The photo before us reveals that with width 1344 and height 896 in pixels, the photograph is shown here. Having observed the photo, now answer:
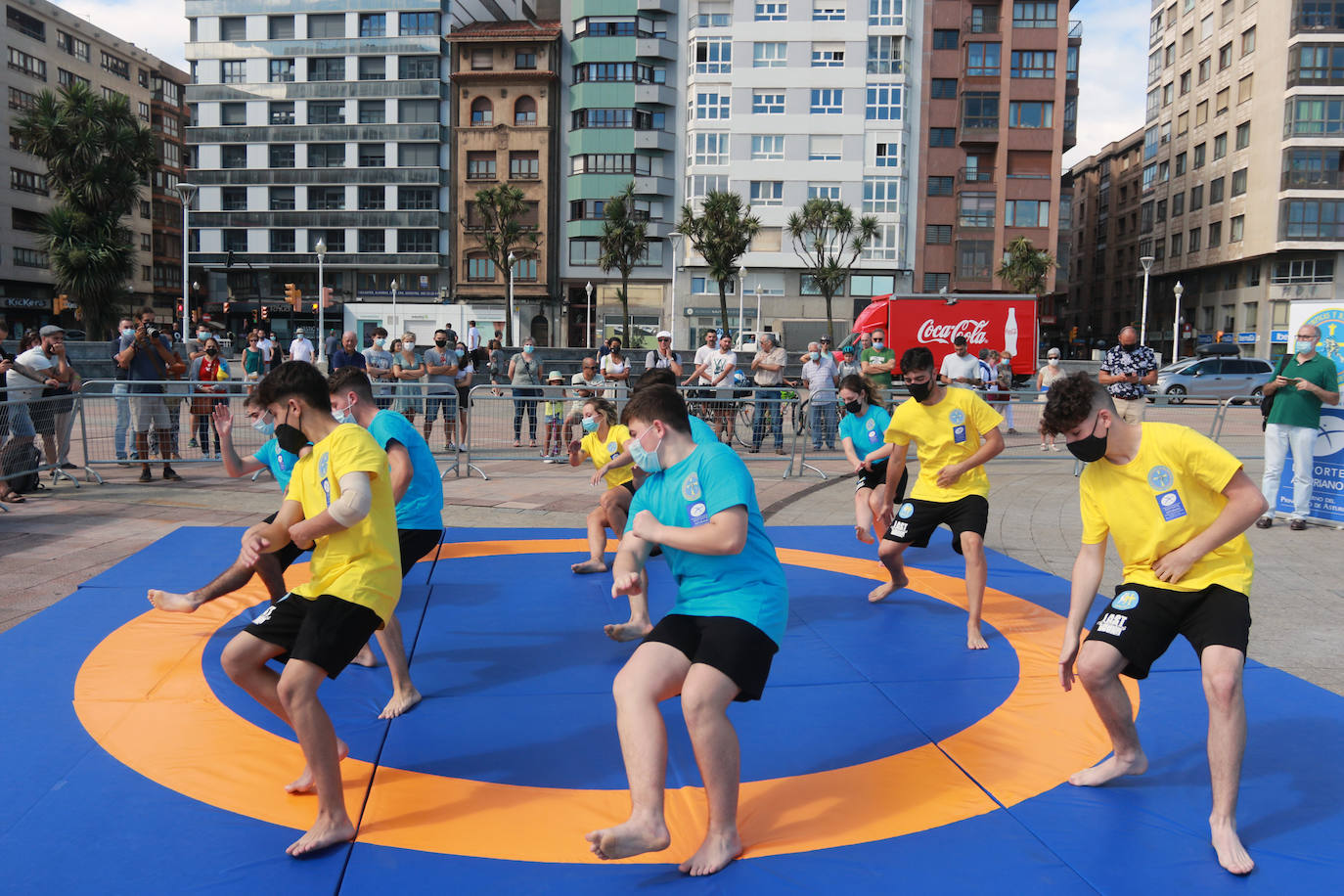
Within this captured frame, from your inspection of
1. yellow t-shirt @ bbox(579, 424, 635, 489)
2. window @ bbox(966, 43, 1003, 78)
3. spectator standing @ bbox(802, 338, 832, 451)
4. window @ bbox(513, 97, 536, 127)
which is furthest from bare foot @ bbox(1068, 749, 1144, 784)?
window @ bbox(513, 97, 536, 127)

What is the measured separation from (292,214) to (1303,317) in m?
59.6

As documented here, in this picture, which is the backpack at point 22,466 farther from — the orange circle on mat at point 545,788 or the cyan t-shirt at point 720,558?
the cyan t-shirt at point 720,558

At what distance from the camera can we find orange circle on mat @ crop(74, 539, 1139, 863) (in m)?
3.59

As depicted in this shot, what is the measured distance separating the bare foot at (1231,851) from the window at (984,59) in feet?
182

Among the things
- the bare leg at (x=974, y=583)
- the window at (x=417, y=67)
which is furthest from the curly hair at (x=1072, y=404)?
the window at (x=417, y=67)

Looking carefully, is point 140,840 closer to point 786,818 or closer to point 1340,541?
point 786,818

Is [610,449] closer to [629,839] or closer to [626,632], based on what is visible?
[626,632]

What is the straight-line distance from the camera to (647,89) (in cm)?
5525

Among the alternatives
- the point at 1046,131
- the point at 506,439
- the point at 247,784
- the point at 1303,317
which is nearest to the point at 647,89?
the point at 1046,131

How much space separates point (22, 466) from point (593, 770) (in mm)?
9654

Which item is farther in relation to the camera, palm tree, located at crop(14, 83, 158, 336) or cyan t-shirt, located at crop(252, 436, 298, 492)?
palm tree, located at crop(14, 83, 158, 336)

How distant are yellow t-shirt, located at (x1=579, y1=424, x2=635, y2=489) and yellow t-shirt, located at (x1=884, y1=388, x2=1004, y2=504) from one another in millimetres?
2011

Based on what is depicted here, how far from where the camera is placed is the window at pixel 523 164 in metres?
57.3

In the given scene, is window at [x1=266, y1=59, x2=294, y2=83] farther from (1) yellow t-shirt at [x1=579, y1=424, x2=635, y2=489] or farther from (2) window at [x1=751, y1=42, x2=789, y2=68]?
(1) yellow t-shirt at [x1=579, y1=424, x2=635, y2=489]
